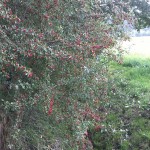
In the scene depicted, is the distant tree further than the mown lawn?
Yes

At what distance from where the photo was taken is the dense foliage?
319 cm

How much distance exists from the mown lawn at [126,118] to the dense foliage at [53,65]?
1.32m

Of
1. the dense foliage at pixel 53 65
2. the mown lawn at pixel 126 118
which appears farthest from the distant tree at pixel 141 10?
the dense foliage at pixel 53 65

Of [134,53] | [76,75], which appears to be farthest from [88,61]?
[134,53]

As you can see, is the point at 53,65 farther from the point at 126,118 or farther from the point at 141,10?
the point at 141,10

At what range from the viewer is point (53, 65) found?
11.4 feet

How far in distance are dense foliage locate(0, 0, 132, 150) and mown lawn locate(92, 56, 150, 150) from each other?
132 cm

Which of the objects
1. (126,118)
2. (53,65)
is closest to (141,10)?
(126,118)

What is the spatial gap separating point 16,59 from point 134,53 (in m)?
7.57

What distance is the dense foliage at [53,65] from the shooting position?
3189 mm

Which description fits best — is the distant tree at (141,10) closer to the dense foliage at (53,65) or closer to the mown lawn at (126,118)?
the mown lawn at (126,118)

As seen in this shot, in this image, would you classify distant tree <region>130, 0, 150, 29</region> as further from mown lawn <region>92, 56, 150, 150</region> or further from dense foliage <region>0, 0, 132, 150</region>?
dense foliage <region>0, 0, 132, 150</region>

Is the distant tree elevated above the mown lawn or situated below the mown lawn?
above

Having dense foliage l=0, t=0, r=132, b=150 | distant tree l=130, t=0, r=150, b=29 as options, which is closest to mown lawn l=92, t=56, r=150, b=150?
dense foliage l=0, t=0, r=132, b=150
